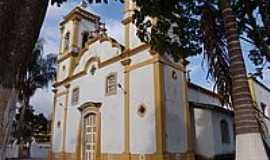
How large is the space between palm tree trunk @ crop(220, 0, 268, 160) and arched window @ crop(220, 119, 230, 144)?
1250 cm

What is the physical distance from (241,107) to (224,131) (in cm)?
1330

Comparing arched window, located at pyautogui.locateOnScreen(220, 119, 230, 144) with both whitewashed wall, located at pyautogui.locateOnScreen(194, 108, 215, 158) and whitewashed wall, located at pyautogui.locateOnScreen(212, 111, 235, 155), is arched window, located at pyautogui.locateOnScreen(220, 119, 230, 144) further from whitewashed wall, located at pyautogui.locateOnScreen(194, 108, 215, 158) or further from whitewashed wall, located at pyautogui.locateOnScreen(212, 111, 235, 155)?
whitewashed wall, located at pyautogui.locateOnScreen(194, 108, 215, 158)

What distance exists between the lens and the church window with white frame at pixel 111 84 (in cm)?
1830

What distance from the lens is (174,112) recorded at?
15.4 metres

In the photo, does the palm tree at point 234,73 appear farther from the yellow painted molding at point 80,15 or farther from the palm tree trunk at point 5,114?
the yellow painted molding at point 80,15

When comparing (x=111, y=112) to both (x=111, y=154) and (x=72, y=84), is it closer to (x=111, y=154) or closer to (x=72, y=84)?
(x=111, y=154)

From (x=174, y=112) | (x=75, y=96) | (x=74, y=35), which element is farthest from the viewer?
(x=74, y=35)

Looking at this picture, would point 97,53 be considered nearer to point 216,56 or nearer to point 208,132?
point 208,132

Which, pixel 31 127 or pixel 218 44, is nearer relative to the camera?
pixel 218 44

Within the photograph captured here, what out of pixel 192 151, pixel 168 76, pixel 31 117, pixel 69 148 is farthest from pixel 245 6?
pixel 31 117

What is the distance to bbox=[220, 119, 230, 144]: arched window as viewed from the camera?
58.9ft

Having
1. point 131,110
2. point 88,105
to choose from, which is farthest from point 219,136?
point 88,105

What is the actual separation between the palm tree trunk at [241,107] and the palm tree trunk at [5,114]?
416cm

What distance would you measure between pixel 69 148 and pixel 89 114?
3.36m
